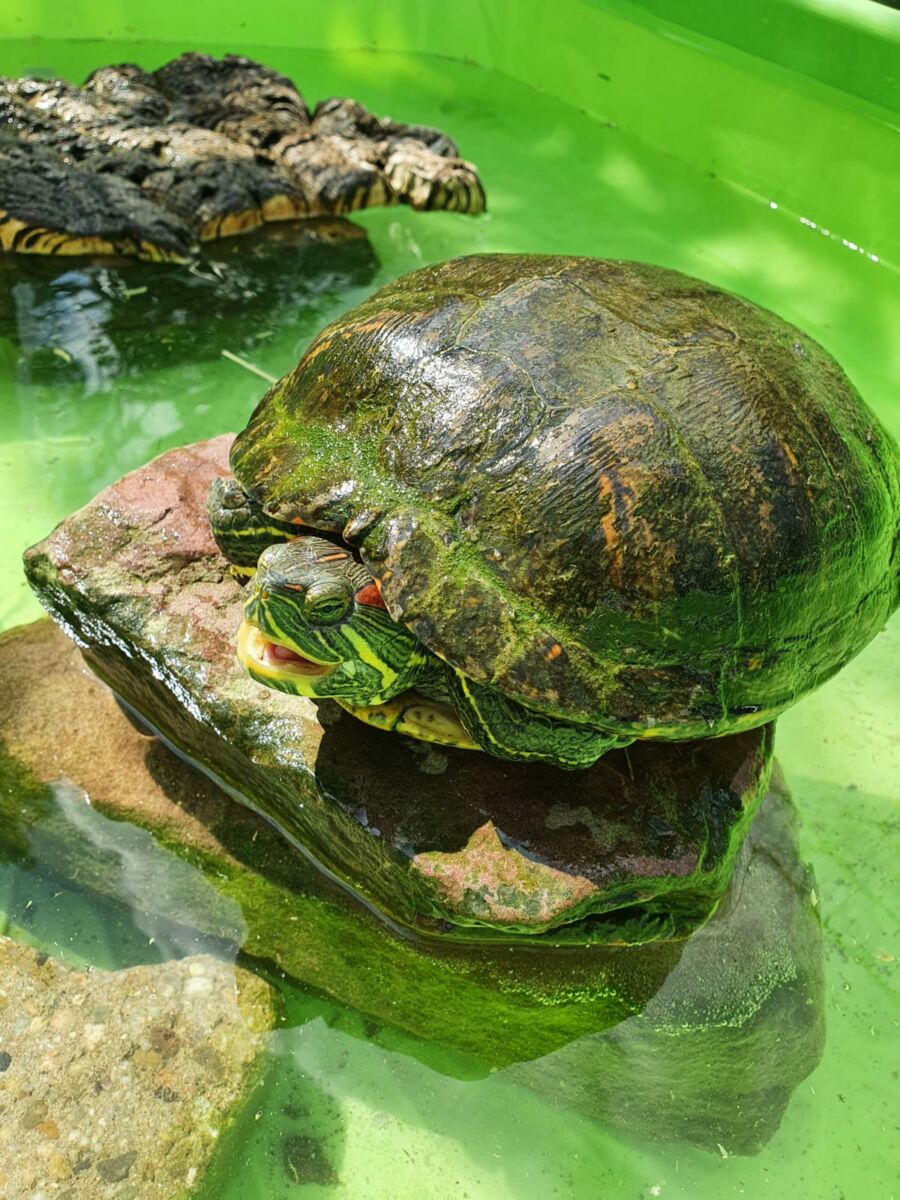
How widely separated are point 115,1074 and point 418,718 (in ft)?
3.77

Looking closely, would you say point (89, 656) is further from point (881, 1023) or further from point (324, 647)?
point (881, 1023)

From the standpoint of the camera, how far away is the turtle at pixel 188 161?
5.22 metres

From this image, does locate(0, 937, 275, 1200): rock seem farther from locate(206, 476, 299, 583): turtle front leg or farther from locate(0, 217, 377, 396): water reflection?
locate(0, 217, 377, 396): water reflection

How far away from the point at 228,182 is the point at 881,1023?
189 inches

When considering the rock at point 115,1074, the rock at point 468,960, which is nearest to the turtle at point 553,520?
the rock at point 468,960

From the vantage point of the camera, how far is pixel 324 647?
2.44m

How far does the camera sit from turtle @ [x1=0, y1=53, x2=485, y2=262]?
5223 millimetres

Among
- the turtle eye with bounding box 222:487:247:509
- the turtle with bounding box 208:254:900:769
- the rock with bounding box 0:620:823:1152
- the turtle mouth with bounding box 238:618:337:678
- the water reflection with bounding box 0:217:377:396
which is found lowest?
the rock with bounding box 0:620:823:1152

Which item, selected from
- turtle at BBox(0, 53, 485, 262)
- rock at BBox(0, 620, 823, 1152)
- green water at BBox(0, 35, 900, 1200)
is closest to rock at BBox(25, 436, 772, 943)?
rock at BBox(0, 620, 823, 1152)

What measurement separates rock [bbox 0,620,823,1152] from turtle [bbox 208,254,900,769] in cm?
72

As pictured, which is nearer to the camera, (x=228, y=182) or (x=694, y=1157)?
(x=694, y=1157)

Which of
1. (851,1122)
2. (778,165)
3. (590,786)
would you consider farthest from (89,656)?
(778,165)

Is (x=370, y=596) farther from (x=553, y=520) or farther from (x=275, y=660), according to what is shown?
(x=553, y=520)

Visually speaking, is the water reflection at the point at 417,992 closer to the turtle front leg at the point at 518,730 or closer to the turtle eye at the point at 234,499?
the turtle front leg at the point at 518,730
